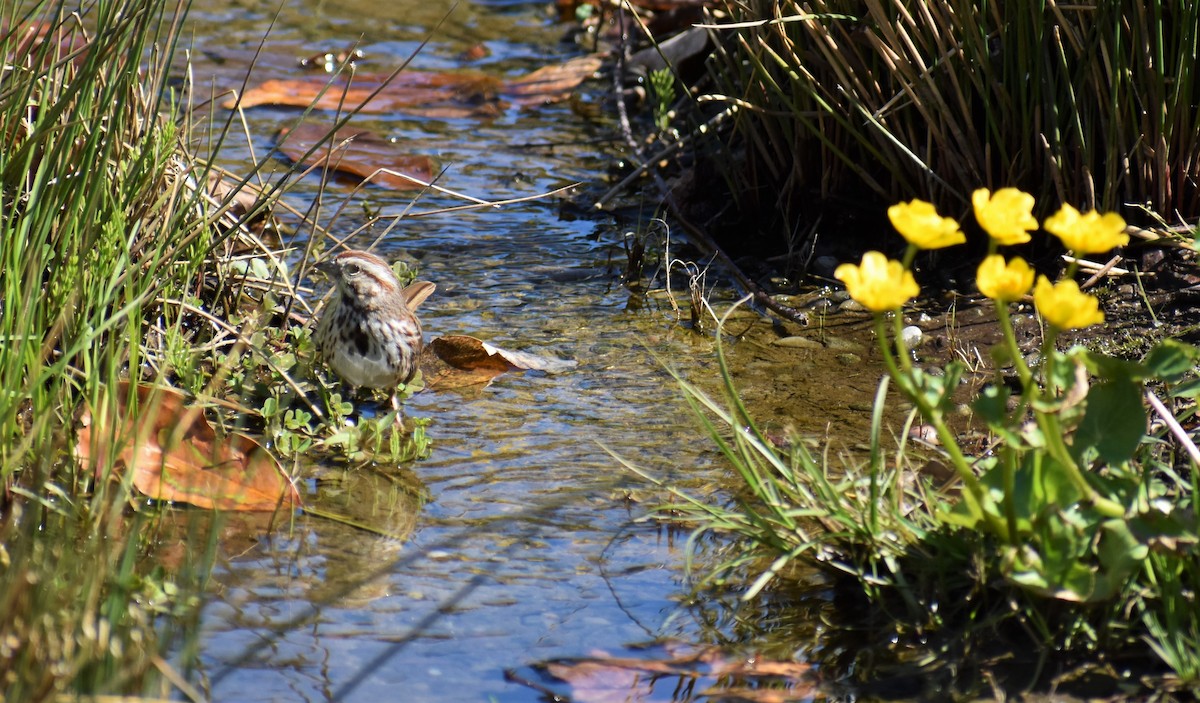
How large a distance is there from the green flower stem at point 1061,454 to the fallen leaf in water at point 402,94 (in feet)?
19.6

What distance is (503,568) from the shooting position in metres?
3.67

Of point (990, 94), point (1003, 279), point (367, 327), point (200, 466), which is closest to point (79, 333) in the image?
point (200, 466)

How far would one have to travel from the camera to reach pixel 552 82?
912cm

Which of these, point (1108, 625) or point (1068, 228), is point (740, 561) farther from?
point (1068, 228)

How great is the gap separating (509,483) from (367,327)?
0.92 meters

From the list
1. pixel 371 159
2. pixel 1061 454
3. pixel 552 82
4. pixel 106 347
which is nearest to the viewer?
pixel 1061 454

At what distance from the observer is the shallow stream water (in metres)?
3.24

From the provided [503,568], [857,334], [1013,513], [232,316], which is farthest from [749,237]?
[1013,513]

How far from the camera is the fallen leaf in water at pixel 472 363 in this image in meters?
5.16

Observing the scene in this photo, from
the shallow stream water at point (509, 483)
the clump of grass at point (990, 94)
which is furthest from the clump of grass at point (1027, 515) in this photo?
the clump of grass at point (990, 94)

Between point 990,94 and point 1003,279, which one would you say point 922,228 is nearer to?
point 1003,279

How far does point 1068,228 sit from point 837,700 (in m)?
1.18

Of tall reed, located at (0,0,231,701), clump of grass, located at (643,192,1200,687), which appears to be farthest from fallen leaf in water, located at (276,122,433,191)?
clump of grass, located at (643,192,1200,687)

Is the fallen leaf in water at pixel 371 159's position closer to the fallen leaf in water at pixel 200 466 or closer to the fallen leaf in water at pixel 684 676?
the fallen leaf in water at pixel 200 466
